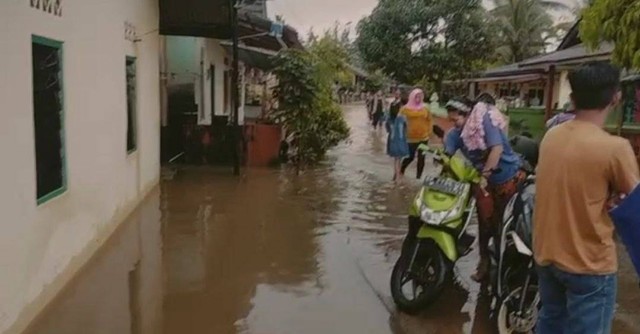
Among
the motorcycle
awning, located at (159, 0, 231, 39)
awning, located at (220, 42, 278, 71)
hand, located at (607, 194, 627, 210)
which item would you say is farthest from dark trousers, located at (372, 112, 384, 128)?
hand, located at (607, 194, 627, 210)

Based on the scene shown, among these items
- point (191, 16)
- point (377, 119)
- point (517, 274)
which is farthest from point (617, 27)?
point (377, 119)

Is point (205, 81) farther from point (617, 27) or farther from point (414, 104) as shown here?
point (617, 27)

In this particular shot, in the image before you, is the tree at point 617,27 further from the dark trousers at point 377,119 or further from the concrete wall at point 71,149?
Answer: the dark trousers at point 377,119

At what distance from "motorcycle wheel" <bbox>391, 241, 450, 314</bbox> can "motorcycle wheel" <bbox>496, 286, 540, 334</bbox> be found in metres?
0.53

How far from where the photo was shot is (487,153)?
5145mm

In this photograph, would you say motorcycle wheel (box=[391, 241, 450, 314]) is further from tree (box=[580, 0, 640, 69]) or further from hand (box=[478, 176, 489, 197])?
tree (box=[580, 0, 640, 69])

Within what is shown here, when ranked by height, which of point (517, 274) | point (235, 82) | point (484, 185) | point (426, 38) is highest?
point (426, 38)

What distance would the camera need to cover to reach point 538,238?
3.01m

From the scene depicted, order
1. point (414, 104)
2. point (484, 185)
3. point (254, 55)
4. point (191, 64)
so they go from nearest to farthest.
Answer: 1. point (484, 185)
2. point (414, 104)
3. point (191, 64)
4. point (254, 55)

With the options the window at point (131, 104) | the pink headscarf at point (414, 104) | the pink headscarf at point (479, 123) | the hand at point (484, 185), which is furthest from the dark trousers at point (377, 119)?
the pink headscarf at point (479, 123)

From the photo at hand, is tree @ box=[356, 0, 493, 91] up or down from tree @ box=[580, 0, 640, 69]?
up

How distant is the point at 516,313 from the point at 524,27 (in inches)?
1346

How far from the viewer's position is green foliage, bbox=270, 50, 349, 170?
12156 millimetres

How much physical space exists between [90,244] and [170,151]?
6802mm
